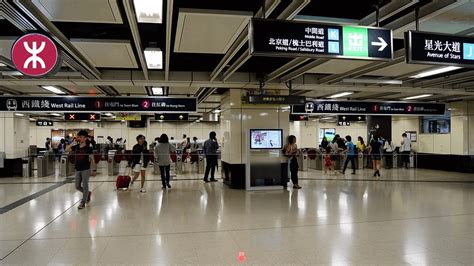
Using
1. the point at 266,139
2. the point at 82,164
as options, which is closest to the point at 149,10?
the point at 82,164

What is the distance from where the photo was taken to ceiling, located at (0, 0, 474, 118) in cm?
473

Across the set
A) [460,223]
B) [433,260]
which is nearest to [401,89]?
[460,223]

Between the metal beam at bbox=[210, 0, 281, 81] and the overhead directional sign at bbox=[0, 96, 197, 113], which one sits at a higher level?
the metal beam at bbox=[210, 0, 281, 81]

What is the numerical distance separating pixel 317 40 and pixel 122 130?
26.1 metres

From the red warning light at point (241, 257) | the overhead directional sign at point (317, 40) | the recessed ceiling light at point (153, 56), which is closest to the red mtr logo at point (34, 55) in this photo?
the recessed ceiling light at point (153, 56)

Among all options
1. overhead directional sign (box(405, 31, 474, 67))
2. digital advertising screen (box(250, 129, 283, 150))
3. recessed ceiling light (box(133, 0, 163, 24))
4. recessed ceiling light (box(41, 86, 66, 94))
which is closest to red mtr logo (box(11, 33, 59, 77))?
recessed ceiling light (box(133, 0, 163, 24))

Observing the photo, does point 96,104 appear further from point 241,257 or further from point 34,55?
point 241,257

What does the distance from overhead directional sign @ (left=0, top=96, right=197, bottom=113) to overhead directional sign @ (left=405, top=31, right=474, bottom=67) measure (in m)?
8.05

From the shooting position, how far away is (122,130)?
93.5 ft

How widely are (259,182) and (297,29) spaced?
671 centimetres

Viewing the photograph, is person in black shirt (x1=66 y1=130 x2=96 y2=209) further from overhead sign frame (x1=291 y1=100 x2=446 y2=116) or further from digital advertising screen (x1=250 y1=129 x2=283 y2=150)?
overhead sign frame (x1=291 y1=100 x2=446 y2=116)

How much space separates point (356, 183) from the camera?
11734mm

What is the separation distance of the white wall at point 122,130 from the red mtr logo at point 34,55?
917 inches

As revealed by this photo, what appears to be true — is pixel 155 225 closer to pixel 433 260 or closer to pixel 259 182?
pixel 433 260
